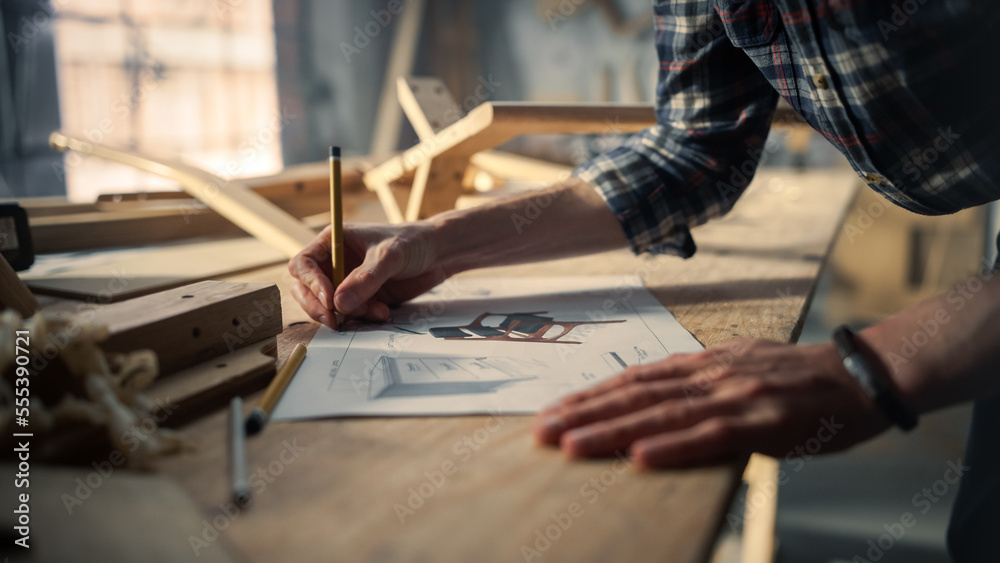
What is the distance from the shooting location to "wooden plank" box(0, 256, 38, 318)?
23.0 inches

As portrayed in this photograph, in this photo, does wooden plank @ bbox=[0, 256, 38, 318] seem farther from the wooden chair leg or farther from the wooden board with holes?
the wooden chair leg

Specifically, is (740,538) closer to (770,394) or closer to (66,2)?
(770,394)

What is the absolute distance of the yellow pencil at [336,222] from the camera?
2.21 feet

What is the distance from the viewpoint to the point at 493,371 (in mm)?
564

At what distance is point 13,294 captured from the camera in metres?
0.59

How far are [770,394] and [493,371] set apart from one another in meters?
0.23

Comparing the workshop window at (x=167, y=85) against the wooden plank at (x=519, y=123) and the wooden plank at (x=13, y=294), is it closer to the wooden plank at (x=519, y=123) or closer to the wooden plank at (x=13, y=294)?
the wooden plank at (x=519, y=123)

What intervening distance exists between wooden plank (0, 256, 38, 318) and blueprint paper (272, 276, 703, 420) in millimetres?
263

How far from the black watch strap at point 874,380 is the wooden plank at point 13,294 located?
711 mm

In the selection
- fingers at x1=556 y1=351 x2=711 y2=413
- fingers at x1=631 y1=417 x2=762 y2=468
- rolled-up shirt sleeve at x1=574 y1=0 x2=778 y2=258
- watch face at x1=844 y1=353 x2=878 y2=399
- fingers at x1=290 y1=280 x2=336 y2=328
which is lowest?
fingers at x1=290 y1=280 x2=336 y2=328

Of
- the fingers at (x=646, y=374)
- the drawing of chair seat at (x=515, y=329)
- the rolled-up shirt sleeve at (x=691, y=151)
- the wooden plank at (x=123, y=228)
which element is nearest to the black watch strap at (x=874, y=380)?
the fingers at (x=646, y=374)

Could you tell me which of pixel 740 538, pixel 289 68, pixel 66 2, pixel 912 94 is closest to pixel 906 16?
pixel 912 94

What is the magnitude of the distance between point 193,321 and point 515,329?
1.03ft

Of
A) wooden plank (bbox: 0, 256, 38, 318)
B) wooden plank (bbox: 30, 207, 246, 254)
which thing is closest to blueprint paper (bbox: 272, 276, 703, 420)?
wooden plank (bbox: 0, 256, 38, 318)
